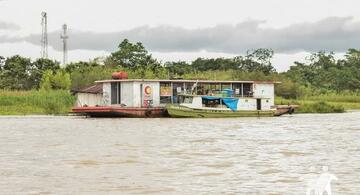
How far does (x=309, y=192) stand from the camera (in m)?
12.0

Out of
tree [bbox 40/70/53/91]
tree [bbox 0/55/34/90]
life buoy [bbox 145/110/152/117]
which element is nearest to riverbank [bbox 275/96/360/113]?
life buoy [bbox 145/110/152/117]

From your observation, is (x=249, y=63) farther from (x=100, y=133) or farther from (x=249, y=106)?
(x=100, y=133)

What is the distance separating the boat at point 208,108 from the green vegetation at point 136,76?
25.4 feet

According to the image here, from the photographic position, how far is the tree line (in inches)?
2370

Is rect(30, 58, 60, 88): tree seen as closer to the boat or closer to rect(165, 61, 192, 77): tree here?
rect(165, 61, 192, 77): tree

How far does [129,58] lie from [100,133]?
41.0 metres

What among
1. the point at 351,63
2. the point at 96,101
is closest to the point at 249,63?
the point at 351,63

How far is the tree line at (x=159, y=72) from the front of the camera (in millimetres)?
60188

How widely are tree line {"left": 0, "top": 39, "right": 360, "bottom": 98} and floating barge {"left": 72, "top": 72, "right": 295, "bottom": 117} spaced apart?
356 inches

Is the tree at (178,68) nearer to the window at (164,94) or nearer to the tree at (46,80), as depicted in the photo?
the tree at (46,80)

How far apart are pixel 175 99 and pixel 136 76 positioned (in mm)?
12364

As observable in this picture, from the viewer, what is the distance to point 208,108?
4462 centimetres

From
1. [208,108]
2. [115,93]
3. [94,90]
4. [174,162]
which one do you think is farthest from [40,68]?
[174,162]

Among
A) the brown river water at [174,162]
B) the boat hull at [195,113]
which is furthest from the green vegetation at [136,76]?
the brown river water at [174,162]
